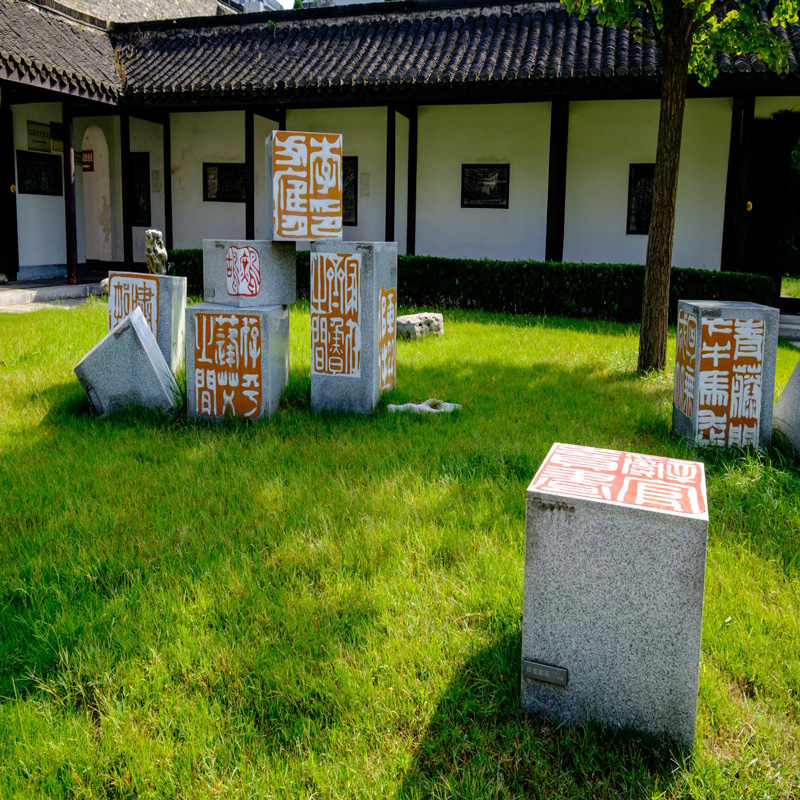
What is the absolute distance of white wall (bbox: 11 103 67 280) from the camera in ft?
45.6

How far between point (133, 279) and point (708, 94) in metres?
8.82

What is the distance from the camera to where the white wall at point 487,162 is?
13516 millimetres

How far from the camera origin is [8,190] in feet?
44.4

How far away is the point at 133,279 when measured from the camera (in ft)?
20.7

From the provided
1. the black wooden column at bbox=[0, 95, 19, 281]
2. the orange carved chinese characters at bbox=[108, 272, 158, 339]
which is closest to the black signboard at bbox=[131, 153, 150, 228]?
the black wooden column at bbox=[0, 95, 19, 281]

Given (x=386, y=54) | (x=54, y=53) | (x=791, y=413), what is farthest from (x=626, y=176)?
(x=54, y=53)

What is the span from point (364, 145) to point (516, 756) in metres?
13.7

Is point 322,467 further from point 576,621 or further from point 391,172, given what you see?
point 391,172

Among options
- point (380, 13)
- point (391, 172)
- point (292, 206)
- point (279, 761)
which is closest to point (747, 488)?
point (279, 761)

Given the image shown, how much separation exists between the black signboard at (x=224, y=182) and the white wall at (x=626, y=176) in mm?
6459

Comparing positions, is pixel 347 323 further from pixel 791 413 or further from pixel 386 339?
pixel 791 413

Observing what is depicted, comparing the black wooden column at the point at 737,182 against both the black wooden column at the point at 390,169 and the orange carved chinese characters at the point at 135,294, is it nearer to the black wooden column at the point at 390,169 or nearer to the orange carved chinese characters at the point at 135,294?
the black wooden column at the point at 390,169

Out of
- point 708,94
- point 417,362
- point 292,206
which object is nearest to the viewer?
point 292,206

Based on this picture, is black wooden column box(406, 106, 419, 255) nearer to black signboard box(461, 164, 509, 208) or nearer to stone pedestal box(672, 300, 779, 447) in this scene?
black signboard box(461, 164, 509, 208)
